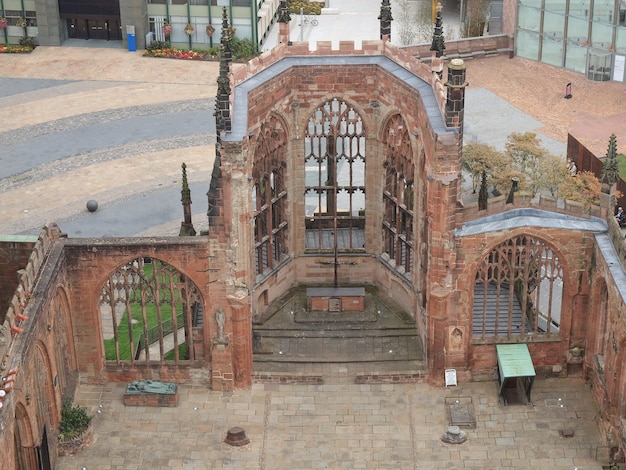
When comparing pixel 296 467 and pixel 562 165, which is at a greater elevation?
pixel 562 165

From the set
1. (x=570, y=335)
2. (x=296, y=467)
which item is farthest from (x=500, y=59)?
(x=296, y=467)

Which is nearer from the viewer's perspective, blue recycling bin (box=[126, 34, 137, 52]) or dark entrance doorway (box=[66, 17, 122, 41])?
blue recycling bin (box=[126, 34, 137, 52])

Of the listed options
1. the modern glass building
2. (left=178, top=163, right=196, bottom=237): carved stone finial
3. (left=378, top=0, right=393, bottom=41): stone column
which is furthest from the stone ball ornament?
the modern glass building

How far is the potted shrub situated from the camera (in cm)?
7000

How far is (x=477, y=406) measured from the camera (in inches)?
2894

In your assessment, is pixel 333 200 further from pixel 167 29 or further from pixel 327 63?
pixel 167 29

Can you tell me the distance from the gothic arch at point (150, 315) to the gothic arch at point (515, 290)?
1556 cm

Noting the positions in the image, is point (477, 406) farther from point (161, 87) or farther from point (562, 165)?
point (161, 87)

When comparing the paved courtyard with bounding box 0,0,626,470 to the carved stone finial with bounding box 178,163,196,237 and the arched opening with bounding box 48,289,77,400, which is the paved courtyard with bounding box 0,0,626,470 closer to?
the arched opening with bounding box 48,289,77,400

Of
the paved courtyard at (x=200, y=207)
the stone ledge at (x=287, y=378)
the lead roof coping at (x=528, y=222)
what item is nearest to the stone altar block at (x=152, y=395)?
the paved courtyard at (x=200, y=207)

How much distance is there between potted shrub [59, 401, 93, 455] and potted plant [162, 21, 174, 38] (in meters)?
68.9

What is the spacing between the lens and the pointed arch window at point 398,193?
78.3m

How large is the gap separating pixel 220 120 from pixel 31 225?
33.2 metres

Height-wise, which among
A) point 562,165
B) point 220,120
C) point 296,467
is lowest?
point 296,467
